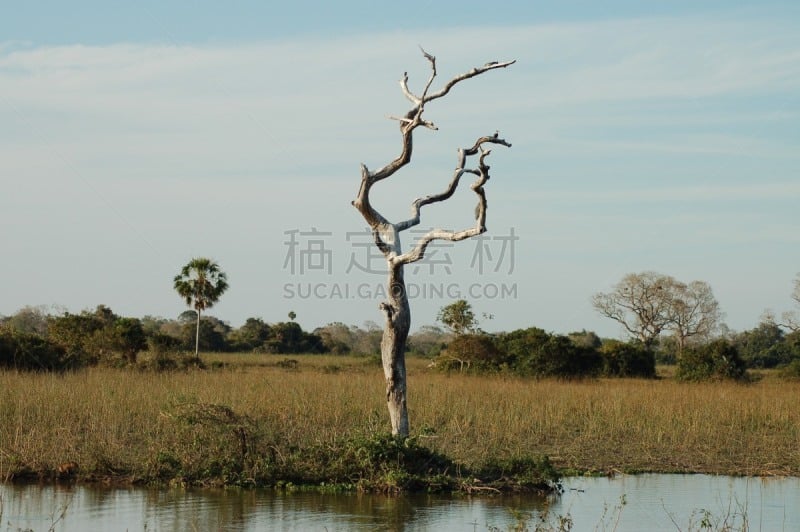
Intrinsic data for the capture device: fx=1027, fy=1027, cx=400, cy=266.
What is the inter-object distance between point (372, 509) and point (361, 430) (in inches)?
72.7

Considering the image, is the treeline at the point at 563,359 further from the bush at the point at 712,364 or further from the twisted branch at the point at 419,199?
the twisted branch at the point at 419,199

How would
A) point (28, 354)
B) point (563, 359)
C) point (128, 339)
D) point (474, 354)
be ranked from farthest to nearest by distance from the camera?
point (474, 354) < point (128, 339) < point (563, 359) < point (28, 354)

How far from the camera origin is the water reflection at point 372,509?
8820 millimetres

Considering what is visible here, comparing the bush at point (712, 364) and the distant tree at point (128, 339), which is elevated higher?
the distant tree at point (128, 339)

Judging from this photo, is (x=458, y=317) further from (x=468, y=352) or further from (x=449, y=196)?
(x=449, y=196)

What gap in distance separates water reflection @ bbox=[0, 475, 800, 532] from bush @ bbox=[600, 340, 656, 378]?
1763cm

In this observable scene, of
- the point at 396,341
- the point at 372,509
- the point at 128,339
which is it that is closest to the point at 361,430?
the point at 396,341

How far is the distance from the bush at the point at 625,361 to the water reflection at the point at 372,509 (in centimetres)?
1763

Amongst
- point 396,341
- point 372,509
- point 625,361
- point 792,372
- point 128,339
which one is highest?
point 128,339

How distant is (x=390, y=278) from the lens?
10.9 meters

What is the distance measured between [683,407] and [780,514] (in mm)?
7170

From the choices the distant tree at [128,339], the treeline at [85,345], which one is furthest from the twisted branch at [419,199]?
the distant tree at [128,339]

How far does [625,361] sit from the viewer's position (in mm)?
29266

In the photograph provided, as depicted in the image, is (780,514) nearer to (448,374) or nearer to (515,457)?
(515,457)
